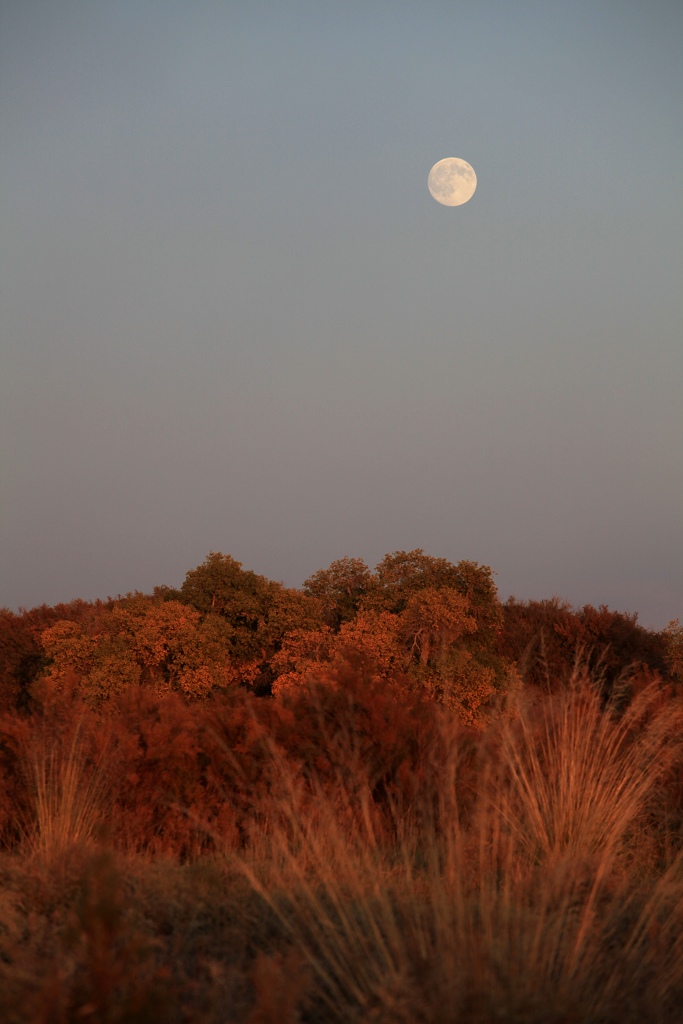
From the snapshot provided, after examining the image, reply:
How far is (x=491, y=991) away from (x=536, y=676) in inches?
895

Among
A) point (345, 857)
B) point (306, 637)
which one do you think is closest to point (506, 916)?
point (345, 857)

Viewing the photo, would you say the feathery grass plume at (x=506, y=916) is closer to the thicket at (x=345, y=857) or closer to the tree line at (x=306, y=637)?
the thicket at (x=345, y=857)

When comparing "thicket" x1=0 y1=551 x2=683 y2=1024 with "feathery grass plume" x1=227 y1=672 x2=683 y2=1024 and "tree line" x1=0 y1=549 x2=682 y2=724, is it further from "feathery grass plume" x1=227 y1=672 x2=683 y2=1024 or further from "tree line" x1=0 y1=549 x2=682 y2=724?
"tree line" x1=0 y1=549 x2=682 y2=724

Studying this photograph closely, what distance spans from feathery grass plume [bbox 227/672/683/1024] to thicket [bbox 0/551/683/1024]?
2 cm

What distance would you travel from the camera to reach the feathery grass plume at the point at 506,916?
309cm

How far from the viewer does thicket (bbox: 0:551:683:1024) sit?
3.04 meters

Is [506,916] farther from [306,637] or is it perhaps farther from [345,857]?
[306,637]

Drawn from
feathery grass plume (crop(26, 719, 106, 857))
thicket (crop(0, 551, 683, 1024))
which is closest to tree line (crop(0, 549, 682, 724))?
thicket (crop(0, 551, 683, 1024))

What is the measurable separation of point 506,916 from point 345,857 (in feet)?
3.00

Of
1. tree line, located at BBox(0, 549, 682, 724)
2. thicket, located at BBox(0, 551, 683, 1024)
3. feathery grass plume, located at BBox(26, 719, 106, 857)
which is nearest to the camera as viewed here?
thicket, located at BBox(0, 551, 683, 1024)

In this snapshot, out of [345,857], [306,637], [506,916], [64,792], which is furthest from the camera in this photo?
[306,637]

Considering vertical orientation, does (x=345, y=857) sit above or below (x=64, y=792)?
above

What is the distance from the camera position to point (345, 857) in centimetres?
409

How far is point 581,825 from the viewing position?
5664 mm
